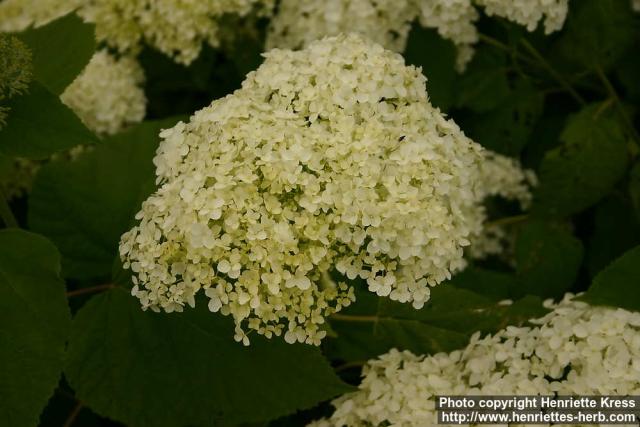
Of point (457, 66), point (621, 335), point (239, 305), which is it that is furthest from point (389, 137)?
point (457, 66)

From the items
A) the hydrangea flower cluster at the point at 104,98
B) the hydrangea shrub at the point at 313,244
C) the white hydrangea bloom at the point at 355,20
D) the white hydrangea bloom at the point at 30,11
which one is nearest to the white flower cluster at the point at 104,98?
the hydrangea flower cluster at the point at 104,98

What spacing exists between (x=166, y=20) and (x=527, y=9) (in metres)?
0.98

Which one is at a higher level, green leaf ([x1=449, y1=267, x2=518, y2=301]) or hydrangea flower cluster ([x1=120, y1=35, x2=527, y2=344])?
hydrangea flower cluster ([x1=120, y1=35, x2=527, y2=344])

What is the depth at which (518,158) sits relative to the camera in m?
2.38

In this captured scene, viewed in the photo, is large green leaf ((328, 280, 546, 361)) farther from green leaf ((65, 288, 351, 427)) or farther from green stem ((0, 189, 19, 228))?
green stem ((0, 189, 19, 228))

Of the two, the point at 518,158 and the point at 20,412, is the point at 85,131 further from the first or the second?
the point at 518,158

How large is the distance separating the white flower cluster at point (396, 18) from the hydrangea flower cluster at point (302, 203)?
23.6 inches

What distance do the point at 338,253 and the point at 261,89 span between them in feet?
1.09

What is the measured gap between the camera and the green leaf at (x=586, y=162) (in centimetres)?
199

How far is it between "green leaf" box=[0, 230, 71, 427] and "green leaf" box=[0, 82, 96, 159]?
0.15 meters

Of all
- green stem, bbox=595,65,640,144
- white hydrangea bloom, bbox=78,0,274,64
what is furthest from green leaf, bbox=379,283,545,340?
white hydrangea bloom, bbox=78,0,274,64

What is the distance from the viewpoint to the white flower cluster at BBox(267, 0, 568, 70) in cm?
182

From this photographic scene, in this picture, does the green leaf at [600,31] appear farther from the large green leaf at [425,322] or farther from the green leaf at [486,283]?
the large green leaf at [425,322]

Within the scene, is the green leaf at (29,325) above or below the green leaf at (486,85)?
below
